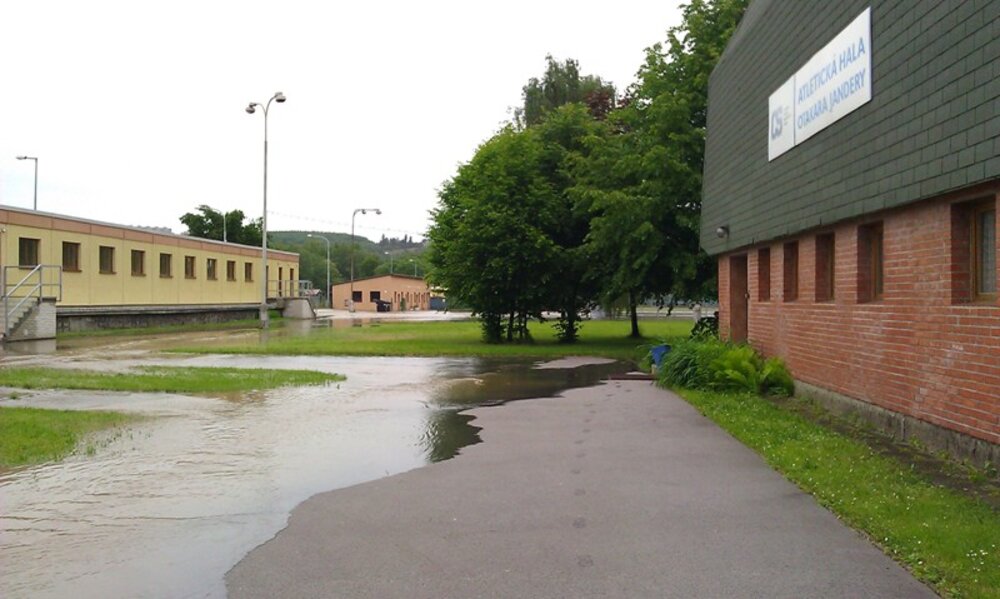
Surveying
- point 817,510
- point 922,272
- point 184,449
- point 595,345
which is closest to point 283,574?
point 817,510

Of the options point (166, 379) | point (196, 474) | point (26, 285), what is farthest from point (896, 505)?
point (26, 285)

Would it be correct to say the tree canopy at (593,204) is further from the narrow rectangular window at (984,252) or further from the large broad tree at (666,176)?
the narrow rectangular window at (984,252)

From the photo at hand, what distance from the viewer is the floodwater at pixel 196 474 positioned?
5.52 m

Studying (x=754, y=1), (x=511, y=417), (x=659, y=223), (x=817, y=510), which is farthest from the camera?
(x=659, y=223)

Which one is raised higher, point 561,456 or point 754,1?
point 754,1

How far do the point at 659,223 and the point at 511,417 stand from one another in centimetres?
1467

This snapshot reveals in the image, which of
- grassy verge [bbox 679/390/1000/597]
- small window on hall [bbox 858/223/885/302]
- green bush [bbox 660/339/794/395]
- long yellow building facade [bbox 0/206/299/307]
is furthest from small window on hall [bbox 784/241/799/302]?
long yellow building facade [bbox 0/206/299/307]

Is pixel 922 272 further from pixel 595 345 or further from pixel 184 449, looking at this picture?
pixel 595 345

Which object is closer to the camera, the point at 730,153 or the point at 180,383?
the point at 180,383

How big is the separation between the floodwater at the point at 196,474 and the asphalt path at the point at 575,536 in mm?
336

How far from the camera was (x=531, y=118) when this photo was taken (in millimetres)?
42531

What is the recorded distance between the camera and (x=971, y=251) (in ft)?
27.9

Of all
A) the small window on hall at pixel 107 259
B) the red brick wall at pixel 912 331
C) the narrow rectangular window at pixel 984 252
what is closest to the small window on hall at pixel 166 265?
the small window on hall at pixel 107 259

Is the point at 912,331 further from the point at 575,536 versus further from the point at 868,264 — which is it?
the point at 575,536
